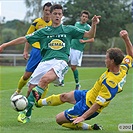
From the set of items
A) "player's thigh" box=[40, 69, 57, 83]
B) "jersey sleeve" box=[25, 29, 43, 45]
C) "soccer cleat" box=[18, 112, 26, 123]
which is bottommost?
"soccer cleat" box=[18, 112, 26, 123]

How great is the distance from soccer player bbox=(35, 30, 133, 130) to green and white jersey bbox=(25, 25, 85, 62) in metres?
0.99

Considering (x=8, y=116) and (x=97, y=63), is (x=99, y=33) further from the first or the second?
(x=8, y=116)

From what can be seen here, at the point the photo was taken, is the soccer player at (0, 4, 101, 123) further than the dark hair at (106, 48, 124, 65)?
Yes

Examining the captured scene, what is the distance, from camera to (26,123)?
803 centimetres

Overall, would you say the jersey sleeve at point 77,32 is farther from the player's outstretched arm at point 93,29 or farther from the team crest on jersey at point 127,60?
the team crest on jersey at point 127,60

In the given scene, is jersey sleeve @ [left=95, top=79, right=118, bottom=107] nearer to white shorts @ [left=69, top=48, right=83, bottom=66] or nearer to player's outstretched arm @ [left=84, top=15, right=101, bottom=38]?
player's outstretched arm @ [left=84, top=15, right=101, bottom=38]

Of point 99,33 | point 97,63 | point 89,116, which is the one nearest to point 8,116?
point 89,116

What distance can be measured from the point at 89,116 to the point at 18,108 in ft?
4.15

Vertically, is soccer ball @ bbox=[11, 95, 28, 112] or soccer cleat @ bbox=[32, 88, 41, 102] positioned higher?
soccer cleat @ bbox=[32, 88, 41, 102]

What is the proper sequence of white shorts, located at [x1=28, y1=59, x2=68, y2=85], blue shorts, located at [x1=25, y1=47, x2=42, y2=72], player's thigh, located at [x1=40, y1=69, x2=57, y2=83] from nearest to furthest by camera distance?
1. player's thigh, located at [x1=40, y1=69, x2=57, y2=83]
2. white shorts, located at [x1=28, y1=59, x2=68, y2=85]
3. blue shorts, located at [x1=25, y1=47, x2=42, y2=72]

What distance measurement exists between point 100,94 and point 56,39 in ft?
6.17

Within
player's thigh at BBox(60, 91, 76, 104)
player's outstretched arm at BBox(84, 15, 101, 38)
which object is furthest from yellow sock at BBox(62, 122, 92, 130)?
player's outstretched arm at BBox(84, 15, 101, 38)

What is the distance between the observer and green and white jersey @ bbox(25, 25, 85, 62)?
830cm

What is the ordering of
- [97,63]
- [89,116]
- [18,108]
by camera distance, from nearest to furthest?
[89,116]
[18,108]
[97,63]
